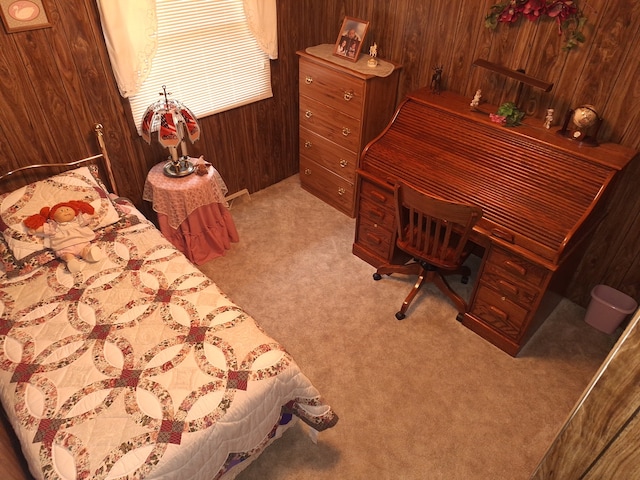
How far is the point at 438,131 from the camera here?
2994 millimetres

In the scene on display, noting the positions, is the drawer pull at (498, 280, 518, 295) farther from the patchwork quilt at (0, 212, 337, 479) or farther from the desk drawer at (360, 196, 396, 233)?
the patchwork quilt at (0, 212, 337, 479)

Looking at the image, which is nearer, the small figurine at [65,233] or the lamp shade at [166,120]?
the small figurine at [65,233]

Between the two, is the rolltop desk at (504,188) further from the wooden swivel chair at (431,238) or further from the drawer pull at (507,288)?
the wooden swivel chair at (431,238)

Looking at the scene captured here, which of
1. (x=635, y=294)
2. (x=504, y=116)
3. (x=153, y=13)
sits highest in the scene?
(x=153, y=13)

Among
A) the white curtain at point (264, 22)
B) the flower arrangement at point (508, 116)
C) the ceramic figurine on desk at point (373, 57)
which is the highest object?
the white curtain at point (264, 22)

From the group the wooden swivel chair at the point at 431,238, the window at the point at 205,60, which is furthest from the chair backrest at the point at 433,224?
the window at the point at 205,60

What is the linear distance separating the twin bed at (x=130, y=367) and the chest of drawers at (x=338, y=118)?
5.83 feet

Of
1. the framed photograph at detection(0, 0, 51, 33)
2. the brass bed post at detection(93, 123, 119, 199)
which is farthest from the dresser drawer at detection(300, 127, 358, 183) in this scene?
the framed photograph at detection(0, 0, 51, 33)

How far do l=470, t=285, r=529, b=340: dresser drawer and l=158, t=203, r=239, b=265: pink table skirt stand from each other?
1.97 m

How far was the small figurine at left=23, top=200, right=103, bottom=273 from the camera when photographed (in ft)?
8.05

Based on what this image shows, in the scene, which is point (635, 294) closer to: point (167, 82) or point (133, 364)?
point (133, 364)

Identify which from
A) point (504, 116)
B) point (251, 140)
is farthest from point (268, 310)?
point (504, 116)

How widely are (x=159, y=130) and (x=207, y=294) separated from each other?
1368mm

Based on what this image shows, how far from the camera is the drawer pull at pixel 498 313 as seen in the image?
271 centimetres
